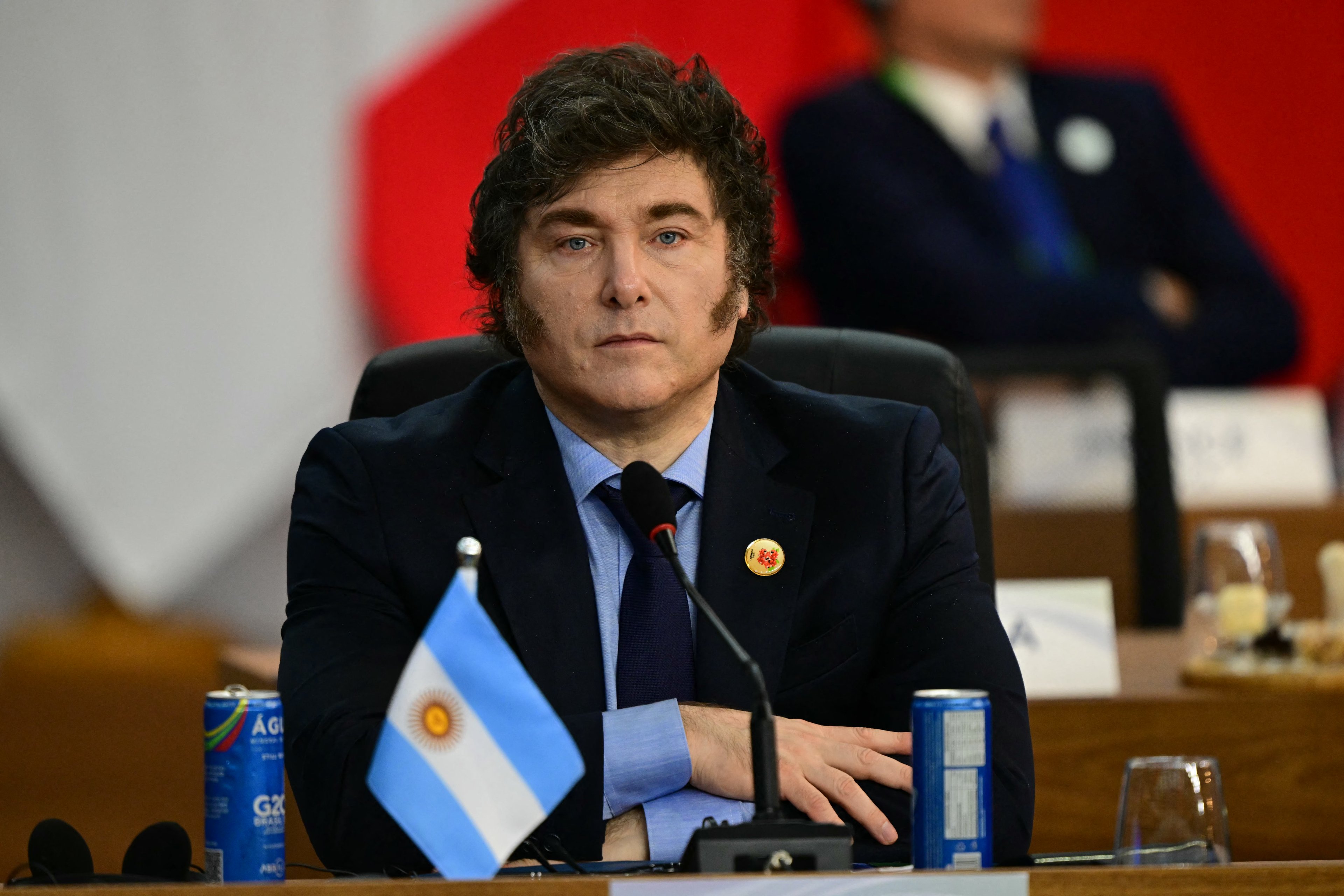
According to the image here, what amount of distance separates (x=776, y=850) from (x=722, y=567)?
587mm

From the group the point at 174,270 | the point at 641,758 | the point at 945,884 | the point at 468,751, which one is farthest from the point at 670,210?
the point at 174,270

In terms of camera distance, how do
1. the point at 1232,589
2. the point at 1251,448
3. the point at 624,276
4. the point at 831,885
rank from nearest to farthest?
the point at 831,885, the point at 624,276, the point at 1232,589, the point at 1251,448

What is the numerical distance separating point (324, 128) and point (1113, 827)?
2699mm

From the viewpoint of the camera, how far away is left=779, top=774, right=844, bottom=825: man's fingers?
136 centimetres

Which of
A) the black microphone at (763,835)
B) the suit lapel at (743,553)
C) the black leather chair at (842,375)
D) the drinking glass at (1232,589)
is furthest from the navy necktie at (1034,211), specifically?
the black microphone at (763,835)

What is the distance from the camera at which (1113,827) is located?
2113 millimetres

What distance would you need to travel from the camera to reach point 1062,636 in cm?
219

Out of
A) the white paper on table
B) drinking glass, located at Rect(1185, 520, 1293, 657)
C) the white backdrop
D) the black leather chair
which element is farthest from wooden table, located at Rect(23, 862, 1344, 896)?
the white backdrop

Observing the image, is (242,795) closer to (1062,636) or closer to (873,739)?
(873,739)

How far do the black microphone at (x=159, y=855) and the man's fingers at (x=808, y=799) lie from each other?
20.3 inches

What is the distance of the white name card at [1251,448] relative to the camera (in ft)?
10.5

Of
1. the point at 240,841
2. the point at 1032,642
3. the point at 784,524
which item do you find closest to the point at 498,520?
the point at 784,524

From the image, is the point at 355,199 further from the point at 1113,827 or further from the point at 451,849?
the point at 451,849

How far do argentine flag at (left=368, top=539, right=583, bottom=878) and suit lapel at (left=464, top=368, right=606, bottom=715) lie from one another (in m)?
0.48
